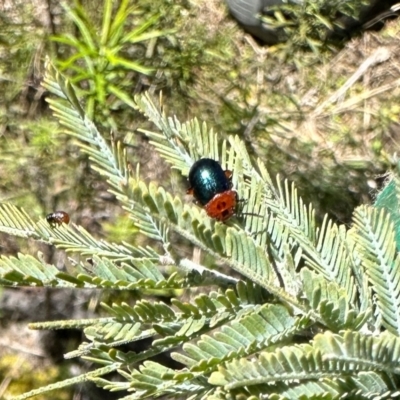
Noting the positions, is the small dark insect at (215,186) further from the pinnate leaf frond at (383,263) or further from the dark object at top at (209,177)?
the pinnate leaf frond at (383,263)

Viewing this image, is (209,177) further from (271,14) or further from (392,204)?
(271,14)

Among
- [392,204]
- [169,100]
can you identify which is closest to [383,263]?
[392,204]

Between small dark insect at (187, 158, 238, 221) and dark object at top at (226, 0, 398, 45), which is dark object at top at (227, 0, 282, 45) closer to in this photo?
dark object at top at (226, 0, 398, 45)

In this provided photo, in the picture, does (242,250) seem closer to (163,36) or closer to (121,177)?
(121,177)

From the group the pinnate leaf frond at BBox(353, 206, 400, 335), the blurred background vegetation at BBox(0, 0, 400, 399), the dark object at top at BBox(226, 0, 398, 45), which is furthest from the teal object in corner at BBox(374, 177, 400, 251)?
the dark object at top at BBox(226, 0, 398, 45)

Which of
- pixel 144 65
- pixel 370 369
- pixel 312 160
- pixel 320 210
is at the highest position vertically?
pixel 144 65

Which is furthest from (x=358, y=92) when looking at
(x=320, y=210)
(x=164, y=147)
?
(x=164, y=147)

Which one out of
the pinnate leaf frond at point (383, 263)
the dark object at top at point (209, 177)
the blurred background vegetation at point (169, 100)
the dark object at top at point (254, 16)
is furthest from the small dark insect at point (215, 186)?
the dark object at top at point (254, 16)
